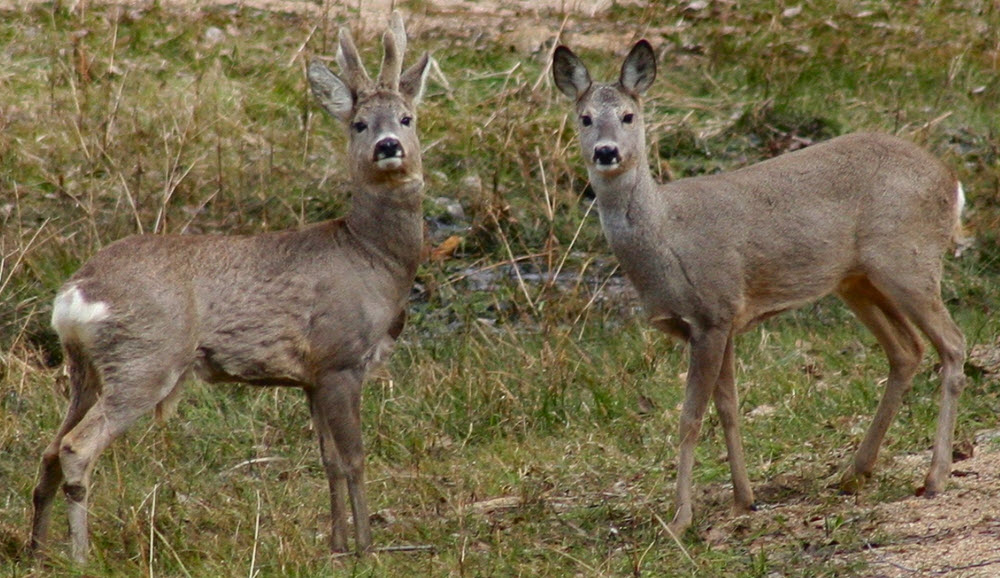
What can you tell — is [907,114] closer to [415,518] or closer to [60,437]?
[415,518]

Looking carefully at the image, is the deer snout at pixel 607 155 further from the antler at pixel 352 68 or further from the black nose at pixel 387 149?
the antler at pixel 352 68

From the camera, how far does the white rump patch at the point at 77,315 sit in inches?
228

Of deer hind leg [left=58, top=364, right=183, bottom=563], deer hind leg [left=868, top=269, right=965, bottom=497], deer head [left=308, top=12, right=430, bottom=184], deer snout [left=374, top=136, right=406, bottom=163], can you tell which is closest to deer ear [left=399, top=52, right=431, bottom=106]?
deer head [left=308, top=12, right=430, bottom=184]

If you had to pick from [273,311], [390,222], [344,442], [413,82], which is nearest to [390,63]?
[413,82]

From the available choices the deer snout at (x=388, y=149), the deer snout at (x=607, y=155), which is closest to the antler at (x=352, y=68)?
the deer snout at (x=388, y=149)

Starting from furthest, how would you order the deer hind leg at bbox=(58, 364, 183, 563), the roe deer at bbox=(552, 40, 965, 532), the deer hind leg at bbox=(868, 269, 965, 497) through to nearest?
1. the deer hind leg at bbox=(868, 269, 965, 497)
2. the roe deer at bbox=(552, 40, 965, 532)
3. the deer hind leg at bbox=(58, 364, 183, 563)

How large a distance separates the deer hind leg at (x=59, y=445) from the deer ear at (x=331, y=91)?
4.79ft

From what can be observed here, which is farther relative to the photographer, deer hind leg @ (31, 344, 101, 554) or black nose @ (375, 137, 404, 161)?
black nose @ (375, 137, 404, 161)

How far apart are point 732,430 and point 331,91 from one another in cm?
214

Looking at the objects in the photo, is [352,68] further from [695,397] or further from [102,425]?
[695,397]

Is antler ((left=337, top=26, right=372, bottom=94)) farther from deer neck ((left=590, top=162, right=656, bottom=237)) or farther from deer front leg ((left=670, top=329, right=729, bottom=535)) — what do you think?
deer front leg ((left=670, top=329, right=729, bottom=535))

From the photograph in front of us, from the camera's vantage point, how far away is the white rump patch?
5.80 m

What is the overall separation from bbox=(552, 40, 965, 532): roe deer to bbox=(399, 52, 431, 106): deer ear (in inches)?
22.6

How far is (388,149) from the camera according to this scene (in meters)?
6.18
